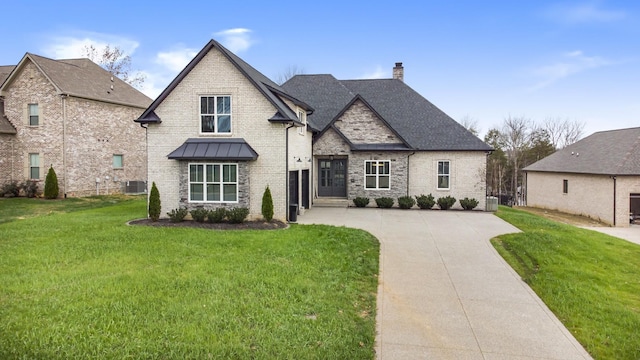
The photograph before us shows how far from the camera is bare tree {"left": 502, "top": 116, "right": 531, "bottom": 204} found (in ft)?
167

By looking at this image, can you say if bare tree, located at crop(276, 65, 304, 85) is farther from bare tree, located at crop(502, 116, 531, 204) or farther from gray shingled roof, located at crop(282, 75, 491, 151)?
bare tree, located at crop(502, 116, 531, 204)

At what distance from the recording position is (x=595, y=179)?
27.4m

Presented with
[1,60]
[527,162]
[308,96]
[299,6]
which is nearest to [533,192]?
[527,162]

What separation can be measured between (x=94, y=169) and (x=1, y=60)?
15.4m

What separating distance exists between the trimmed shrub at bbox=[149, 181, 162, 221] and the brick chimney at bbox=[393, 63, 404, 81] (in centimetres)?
1902

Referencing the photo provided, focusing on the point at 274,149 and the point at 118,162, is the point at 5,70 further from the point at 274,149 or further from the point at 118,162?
the point at 274,149

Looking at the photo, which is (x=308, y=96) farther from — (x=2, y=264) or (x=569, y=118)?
→ (x=569, y=118)

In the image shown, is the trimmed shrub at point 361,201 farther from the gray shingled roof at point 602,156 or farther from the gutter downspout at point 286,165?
the gray shingled roof at point 602,156

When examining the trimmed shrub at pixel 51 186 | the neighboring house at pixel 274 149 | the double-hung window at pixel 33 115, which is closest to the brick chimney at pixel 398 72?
the neighboring house at pixel 274 149

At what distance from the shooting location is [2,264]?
837 cm

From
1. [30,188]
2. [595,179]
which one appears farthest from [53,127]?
[595,179]

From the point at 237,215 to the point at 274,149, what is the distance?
3083 millimetres

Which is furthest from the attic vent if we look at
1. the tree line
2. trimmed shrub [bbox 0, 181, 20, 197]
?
the tree line

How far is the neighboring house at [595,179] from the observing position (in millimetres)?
25328
